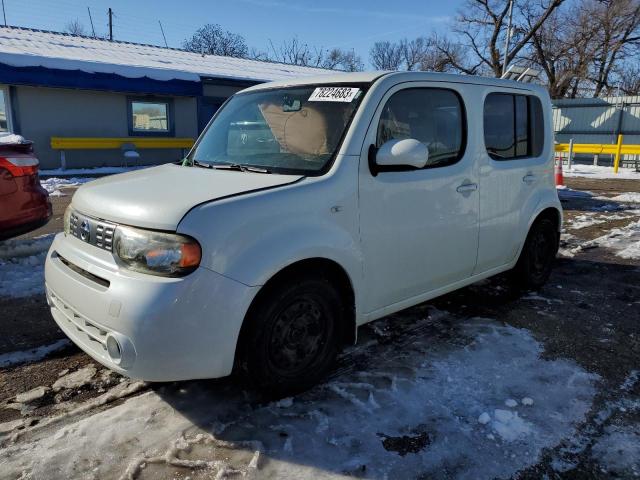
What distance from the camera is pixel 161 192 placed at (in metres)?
2.85

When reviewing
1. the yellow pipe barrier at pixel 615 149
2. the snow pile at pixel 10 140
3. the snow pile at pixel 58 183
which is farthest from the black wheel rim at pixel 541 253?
the yellow pipe barrier at pixel 615 149

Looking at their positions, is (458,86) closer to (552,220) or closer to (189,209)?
(552,220)

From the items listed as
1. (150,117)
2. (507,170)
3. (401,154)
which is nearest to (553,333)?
(507,170)

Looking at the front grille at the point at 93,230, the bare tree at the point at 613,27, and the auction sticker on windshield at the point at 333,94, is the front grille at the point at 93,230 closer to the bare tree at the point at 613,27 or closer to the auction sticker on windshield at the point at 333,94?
the auction sticker on windshield at the point at 333,94

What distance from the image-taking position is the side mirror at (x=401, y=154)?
3045 millimetres

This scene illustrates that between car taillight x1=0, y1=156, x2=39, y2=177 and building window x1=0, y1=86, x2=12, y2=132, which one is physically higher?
building window x1=0, y1=86, x2=12, y2=132

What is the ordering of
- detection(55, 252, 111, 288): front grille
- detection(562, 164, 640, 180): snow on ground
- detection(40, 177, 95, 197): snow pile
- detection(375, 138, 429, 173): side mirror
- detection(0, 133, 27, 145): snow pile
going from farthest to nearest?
detection(562, 164, 640, 180): snow on ground → detection(40, 177, 95, 197): snow pile → detection(0, 133, 27, 145): snow pile → detection(375, 138, 429, 173): side mirror → detection(55, 252, 111, 288): front grille

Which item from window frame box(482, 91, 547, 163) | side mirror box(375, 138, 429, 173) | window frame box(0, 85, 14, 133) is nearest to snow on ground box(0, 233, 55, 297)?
side mirror box(375, 138, 429, 173)

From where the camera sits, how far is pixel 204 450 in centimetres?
256

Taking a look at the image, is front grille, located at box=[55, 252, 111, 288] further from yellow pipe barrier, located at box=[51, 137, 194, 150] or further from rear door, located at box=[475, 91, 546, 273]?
yellow pipe barrier, located at box=[51, 137, 194, 150]

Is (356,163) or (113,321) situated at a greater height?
(356,163)

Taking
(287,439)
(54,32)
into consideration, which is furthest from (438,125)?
(54,32)

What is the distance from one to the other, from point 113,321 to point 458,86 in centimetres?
294

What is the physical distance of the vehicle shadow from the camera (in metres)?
2.52
